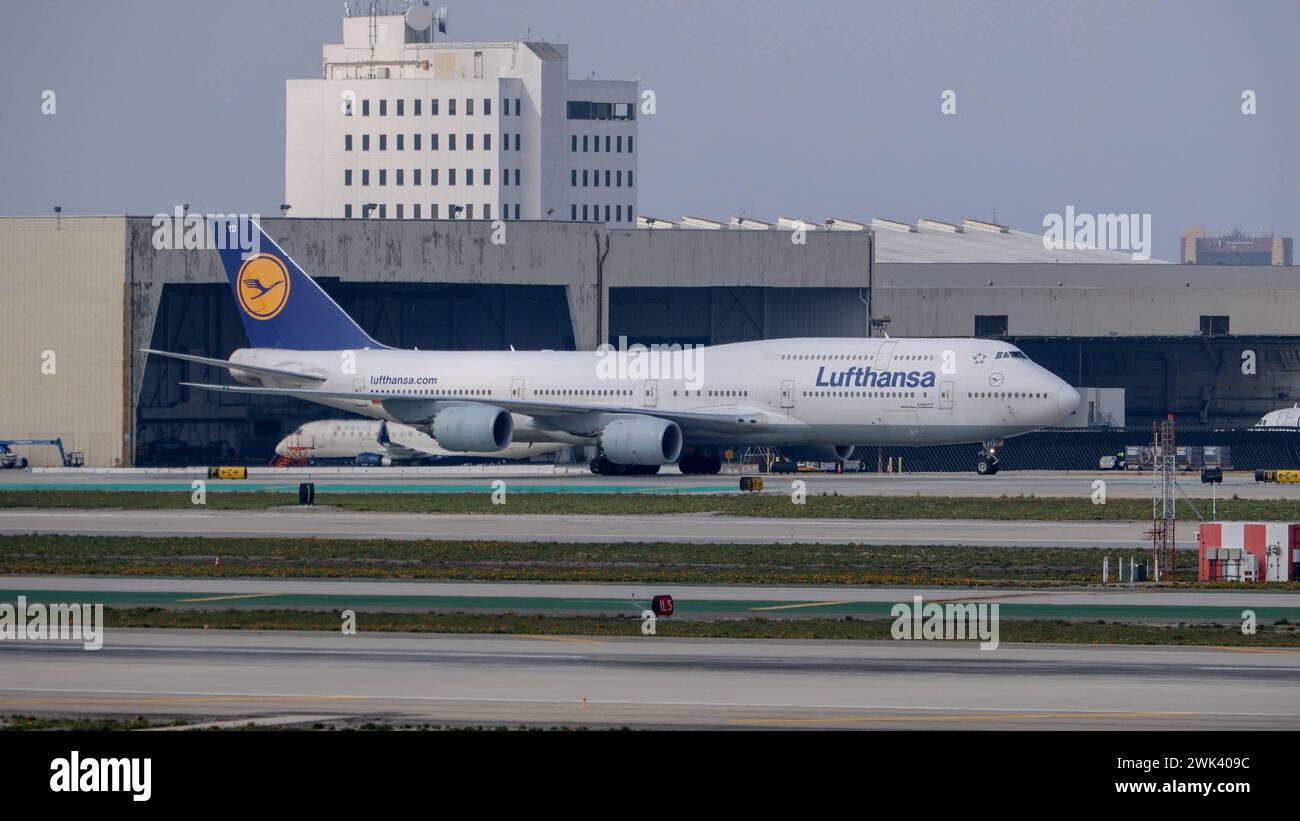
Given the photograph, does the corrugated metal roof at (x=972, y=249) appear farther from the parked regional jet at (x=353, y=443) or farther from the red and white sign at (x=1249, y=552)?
the red and white sign at (x=1249, y=552)

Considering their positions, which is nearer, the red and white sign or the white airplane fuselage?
the red and white sign

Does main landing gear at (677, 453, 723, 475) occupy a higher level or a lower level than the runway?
higher

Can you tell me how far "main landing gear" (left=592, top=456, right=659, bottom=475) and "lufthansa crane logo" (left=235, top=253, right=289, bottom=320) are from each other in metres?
15.9

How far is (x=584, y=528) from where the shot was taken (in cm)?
4672

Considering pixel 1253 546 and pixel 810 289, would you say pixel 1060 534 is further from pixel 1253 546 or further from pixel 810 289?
pixel 810 289

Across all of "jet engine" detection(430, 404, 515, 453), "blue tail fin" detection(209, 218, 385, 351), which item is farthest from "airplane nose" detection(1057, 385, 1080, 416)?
"blue tail fin" detection(209, 218, 385, 351)

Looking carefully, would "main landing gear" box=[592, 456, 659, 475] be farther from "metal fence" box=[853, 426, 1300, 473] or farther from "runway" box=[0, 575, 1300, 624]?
"runway" box=[0, 575, 1300, 624]

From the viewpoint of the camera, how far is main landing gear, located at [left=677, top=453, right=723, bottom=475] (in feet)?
234

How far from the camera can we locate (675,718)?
63.9 ft

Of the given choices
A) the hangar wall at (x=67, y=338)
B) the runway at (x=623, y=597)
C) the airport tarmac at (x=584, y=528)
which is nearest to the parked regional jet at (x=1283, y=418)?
the airport tarmac at (x=584, y=528)

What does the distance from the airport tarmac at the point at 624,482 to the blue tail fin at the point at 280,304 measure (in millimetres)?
5834
